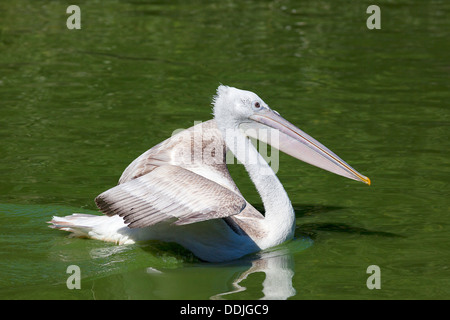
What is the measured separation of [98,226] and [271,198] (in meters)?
1.23

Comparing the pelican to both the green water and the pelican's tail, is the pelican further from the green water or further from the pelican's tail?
the green water

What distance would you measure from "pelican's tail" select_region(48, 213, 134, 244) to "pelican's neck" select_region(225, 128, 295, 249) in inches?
37.8

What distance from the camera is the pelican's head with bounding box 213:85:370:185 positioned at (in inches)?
244

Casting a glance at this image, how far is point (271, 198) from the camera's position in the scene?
605 cm

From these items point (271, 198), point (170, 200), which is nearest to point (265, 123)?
point (271, 198)

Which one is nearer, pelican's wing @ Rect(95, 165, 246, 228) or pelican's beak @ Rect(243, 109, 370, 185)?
pelican's wing @ Rect(95, 165, 246, 228)

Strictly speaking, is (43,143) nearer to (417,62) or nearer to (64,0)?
(417,62)

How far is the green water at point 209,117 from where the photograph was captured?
5.59 meters

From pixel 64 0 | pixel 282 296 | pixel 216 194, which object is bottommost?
pixel 282 296

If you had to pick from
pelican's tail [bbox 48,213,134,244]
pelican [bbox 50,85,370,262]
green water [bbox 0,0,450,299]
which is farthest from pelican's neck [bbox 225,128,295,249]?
pelican's tail [bbox 48,213,134,244]

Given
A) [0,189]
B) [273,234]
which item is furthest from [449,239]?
[0,189]

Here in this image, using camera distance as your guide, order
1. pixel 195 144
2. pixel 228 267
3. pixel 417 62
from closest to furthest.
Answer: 1. pixel 228 267
2. pixel 195 144
3. pixel 417 62

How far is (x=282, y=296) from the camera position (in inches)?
206

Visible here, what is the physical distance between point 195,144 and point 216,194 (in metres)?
1.17
